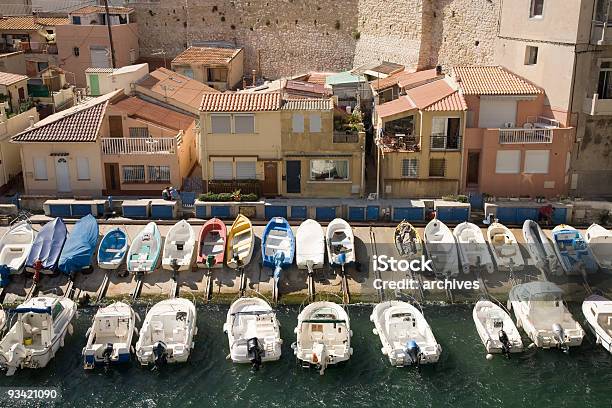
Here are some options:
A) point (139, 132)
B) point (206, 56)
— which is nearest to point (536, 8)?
point (139, 132)

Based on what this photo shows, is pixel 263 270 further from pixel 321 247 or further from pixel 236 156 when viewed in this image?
pixel 236 156

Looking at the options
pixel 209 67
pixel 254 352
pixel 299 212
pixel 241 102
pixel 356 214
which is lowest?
pixel 254 352

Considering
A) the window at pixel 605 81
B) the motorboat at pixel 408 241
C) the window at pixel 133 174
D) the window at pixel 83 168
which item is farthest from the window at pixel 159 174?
the window at pixel 605 81

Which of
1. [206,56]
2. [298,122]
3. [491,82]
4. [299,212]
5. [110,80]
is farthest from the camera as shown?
[206,56]

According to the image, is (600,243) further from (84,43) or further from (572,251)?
(84,43)

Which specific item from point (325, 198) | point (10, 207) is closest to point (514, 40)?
point (325, 198)

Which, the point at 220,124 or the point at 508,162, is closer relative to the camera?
the point at 220,124

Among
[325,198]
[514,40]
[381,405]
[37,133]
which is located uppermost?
[514,40]
